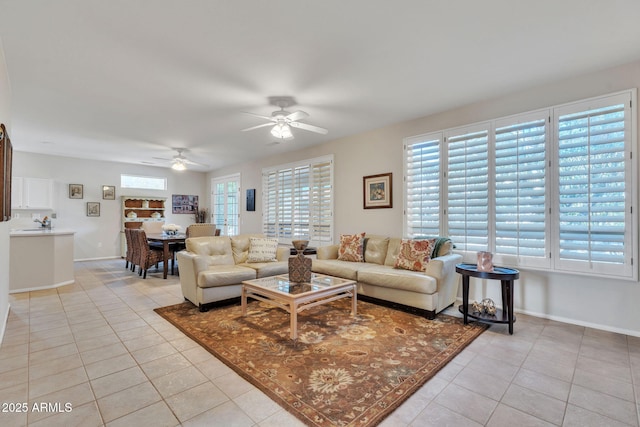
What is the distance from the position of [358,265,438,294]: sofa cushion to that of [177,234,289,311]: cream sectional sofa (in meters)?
1.33

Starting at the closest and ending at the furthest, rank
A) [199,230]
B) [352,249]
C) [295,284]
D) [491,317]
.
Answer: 1. [491,317]
2. [295,284]
3. [352,249]
4. [199,230]

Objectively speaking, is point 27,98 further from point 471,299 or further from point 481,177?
point 471,299

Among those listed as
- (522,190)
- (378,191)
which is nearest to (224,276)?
(378,191)

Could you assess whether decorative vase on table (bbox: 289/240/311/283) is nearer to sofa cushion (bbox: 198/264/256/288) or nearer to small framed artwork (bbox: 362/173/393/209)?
sofa cushion (bbox: 198/264/256/288)

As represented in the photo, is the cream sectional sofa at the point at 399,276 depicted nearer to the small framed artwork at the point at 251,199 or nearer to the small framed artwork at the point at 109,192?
the small framed artwork at the point at 251,199

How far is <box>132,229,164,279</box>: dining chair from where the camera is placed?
218 inches

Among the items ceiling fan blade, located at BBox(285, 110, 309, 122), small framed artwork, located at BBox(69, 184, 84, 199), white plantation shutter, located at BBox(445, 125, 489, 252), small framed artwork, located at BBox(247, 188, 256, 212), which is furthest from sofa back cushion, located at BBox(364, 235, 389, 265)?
small framed artwork, located at BBox(69, 184, 84, 199)

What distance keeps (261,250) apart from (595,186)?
13.9ft

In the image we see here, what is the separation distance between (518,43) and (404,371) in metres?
2.98

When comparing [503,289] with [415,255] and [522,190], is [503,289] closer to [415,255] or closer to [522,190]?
[415,255]

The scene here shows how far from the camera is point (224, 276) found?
12.4ft

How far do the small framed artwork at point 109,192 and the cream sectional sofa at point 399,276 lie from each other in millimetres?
6865

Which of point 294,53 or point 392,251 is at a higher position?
point 294,53

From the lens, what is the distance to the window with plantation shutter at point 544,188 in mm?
2988
